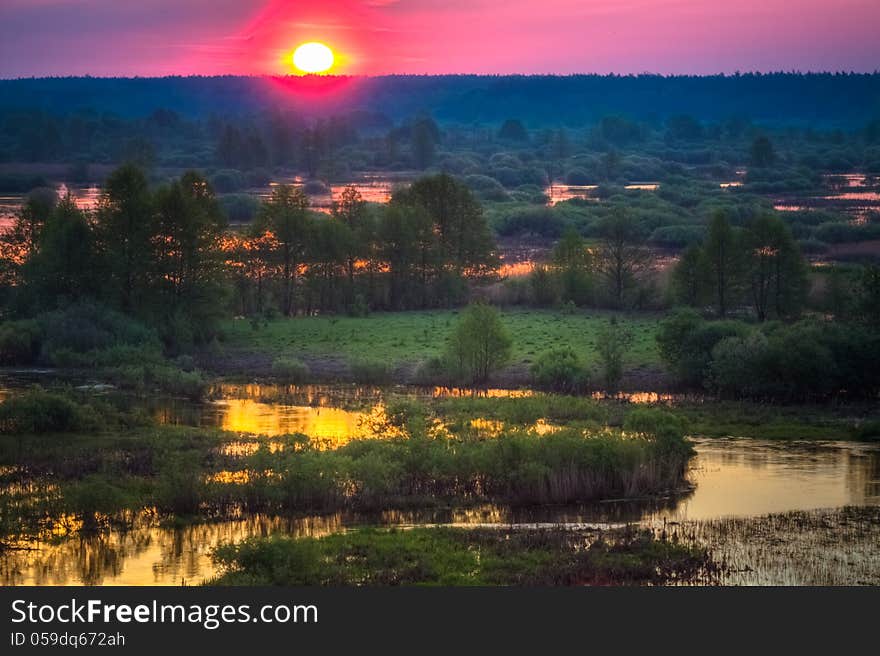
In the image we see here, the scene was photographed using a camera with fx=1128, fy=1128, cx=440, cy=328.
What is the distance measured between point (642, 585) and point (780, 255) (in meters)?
50.2

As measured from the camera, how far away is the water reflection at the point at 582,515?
97.5 ft

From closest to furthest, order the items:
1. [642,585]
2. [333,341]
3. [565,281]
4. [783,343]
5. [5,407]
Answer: [642,585] < [5,407] < [783,343] < [333,341] < [565,281]

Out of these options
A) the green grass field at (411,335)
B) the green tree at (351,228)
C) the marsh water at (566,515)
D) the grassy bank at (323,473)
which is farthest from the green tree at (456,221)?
the grassy bank at (323,473)

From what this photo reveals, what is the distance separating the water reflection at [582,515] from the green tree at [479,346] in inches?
628

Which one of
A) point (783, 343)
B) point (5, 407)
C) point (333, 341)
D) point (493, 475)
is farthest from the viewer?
point (333, 341)

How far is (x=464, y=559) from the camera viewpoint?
29969mm

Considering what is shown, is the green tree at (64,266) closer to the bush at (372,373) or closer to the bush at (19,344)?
the bush at (19,344)

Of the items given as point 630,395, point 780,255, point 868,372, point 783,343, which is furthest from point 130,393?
point 780,255

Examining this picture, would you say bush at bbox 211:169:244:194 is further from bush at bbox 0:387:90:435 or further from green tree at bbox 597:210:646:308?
bush at bbox 0:387:90:435

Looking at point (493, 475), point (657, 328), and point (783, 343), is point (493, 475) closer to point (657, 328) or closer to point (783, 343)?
point (783, 343)

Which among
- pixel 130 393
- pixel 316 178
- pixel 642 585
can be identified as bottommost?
pixel 642 585

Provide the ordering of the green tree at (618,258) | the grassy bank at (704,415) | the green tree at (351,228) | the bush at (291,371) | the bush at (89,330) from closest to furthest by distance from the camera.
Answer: the grassy bank at (704,415) < the bush at (291,371) < the bush at (89,330) < the green tree at (618,258) < the green tree at (351,228)

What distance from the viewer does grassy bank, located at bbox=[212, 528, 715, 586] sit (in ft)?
91.9

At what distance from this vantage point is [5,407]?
45.6m
